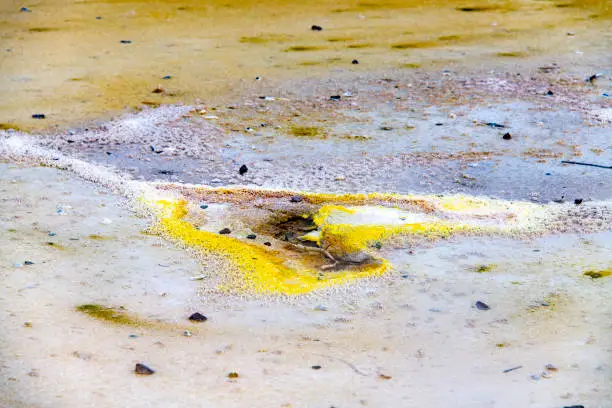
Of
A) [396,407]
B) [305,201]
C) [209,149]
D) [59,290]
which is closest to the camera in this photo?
[396,407]

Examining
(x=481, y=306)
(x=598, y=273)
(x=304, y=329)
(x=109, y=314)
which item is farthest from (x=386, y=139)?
(x=109, y=314)

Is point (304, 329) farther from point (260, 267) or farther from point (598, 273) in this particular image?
point (598, 273)

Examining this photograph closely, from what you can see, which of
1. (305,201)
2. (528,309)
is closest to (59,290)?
(305,201)

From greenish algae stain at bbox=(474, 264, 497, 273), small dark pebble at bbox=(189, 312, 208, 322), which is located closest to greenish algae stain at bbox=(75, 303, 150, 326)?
small dark pebble at bbox=(189, 312, 208, 322)

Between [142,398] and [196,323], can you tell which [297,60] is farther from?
[142,398]

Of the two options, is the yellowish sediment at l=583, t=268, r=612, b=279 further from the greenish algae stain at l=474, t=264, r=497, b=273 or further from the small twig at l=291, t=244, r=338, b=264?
the small twig at l=291, t=244, r=338, b=264

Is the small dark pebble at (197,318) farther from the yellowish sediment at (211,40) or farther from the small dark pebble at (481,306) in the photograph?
the yellowish sediment at (211,40)
